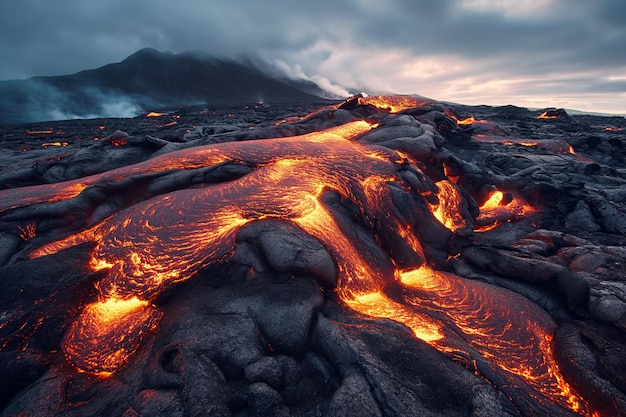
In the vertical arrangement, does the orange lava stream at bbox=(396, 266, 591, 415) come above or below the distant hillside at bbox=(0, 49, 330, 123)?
below

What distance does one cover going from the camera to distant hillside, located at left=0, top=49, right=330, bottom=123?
78000 mm

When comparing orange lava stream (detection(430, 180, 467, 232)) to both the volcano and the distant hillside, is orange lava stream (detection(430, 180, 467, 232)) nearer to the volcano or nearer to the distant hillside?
the volcano

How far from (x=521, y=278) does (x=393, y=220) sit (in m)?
3.55

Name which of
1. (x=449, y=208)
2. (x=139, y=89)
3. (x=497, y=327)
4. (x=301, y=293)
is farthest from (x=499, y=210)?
(x=139, y=89)

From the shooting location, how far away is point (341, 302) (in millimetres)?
5953

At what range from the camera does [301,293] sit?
17.8 feet

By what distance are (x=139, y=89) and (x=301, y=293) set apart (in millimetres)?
138412

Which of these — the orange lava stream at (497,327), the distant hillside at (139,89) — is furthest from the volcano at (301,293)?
the distant hillside at (139,89)

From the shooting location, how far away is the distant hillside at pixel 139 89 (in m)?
78.0

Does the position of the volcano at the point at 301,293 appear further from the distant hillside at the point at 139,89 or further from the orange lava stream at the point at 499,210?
the distant hillside at the point at 139,89

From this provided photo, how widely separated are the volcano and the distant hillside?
78871mm

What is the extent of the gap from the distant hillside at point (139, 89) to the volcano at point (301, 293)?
259 feet

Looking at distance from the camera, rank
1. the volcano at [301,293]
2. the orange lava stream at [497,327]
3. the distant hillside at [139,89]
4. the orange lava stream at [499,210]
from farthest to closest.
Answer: the distant hillside at [139,89] < the orange lava stream at [499,210] < the orange lava stream at [497,327] < the volcano at [301,293]

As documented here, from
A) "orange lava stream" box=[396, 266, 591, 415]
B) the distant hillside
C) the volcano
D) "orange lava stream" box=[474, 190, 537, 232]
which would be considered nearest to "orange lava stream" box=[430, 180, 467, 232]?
the volcano
